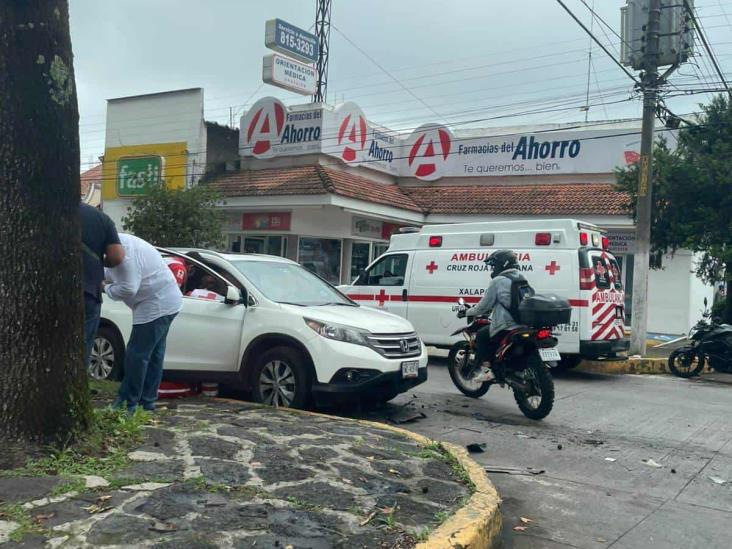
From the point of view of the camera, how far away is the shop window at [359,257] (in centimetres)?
2121

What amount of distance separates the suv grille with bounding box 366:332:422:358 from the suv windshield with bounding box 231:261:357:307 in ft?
2.97

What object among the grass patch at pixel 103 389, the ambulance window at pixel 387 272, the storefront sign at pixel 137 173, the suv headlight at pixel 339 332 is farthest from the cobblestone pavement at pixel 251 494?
the storefront sign at pixel 137 173

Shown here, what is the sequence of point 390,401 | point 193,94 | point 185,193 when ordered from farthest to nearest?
point 193,94
point 185,193
point 390,401

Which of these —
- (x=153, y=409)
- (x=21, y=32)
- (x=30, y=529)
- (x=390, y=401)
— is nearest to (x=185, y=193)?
(x=390, y=401)

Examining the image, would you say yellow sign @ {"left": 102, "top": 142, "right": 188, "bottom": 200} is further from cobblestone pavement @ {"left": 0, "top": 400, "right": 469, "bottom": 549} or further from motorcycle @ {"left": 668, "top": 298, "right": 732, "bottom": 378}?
cobblestone pavement @ {"left": 0, "top": 400, "right": 469, "bottom": 549}

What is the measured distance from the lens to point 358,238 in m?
20.7

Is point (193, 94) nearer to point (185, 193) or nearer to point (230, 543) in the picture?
point (185, 193)

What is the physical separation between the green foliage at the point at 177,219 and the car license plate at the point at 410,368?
1235cm

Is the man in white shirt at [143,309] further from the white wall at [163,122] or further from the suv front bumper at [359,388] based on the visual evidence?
the white wall at [163,122]

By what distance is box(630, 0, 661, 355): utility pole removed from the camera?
13625 mm

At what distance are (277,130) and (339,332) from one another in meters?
14.9

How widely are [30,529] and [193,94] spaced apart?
20423 millimetres

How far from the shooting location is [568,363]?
12211 mm

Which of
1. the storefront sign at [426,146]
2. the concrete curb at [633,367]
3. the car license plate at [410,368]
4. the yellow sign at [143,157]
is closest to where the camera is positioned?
the car license plate at [410,368]
